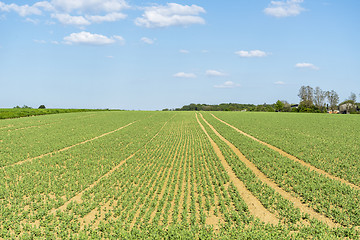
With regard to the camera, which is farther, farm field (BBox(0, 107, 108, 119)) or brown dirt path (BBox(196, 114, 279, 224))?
farm field (BBox(0, 107, 108, 119))

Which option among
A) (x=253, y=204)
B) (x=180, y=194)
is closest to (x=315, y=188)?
(x=253, y=204)

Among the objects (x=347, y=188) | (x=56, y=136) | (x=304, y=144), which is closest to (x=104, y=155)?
(x=56, y=136)

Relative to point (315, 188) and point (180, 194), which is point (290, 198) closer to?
point (315, 188)

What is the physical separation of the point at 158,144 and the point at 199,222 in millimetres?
17533

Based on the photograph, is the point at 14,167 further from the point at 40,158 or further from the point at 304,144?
the point at 304,144

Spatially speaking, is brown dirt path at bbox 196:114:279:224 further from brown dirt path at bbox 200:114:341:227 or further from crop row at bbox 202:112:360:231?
crop row at bbox 202:112:360:231

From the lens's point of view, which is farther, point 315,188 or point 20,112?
point 20,112

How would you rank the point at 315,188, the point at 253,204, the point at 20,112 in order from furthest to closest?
the point at 20,112, the point at 315,188, the point at 253,204

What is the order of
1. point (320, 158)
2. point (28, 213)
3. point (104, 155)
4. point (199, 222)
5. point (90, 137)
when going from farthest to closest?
1. point (90, 137)
2. point (104, 155)
3. point (320, 158)
4. point (28, 213)
5. point (199, 222)

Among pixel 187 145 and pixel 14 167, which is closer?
pixel 14 167

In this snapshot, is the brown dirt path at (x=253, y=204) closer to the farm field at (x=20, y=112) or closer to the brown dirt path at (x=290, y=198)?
the brown dirt path at (x=290, y=198)

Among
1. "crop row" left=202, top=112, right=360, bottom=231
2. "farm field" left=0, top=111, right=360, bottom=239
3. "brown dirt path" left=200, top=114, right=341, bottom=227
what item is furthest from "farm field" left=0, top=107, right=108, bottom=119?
"crop row" left=202, top=112, right=360, bottom=231

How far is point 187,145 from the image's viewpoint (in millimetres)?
26984

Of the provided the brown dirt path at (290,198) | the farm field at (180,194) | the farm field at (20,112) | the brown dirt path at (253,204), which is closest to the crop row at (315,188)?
the farm field at (180,194)
